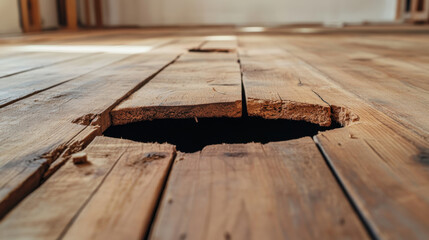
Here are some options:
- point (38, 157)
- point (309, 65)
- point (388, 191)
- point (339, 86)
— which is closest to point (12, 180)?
point (38, 157)

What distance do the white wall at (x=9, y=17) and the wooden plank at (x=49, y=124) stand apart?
12.9 ft

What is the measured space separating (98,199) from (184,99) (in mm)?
434

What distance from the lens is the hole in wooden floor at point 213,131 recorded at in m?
1.13

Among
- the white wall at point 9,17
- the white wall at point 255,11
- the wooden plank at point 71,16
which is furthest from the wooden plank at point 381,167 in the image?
the white wall at point 255,11

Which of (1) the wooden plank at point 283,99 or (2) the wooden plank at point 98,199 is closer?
(2) the wooden plank at point 98,199

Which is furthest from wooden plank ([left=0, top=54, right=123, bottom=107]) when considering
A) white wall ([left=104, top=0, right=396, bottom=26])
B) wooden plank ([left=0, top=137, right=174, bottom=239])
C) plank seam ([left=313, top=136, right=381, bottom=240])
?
white wall ([left=104, top=0, right=396, bottom=26])

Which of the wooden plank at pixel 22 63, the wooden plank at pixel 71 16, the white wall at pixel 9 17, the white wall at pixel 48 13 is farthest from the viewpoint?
the wooden plank at pixel 71 16

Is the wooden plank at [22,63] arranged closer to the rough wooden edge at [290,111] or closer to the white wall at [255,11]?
the rough wooden edge at [290,111]

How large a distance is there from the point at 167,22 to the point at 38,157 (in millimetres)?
6801

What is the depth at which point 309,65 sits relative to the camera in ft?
4.80

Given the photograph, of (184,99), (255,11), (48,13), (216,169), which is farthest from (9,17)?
(216,169)

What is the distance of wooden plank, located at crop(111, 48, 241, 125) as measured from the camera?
0.80 metres

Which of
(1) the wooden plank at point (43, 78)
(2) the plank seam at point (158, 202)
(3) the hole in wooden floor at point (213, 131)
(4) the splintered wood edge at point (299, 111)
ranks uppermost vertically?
(1) the wooden plank at point (43, 78)

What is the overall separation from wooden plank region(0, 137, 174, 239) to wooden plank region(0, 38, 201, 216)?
0.9 inches
